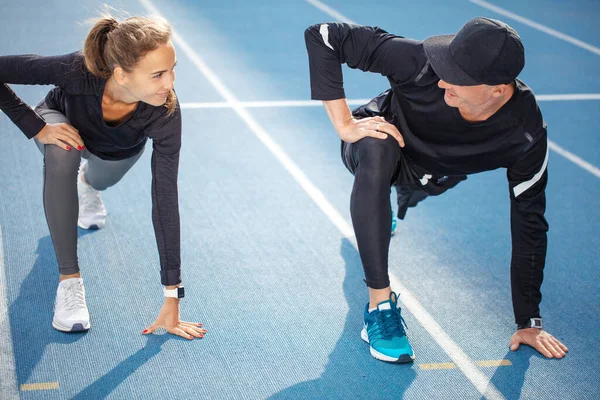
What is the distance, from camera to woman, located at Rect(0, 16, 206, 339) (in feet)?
7.45

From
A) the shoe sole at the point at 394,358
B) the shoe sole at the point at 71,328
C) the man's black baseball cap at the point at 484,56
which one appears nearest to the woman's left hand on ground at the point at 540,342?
the shoe sole at the point at 394,358

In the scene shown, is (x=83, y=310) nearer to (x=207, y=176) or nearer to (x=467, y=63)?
(x=207, y=176)

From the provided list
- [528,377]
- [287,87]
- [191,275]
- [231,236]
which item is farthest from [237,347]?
[287,87]

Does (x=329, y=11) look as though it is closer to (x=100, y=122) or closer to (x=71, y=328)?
(x=100, y=122)

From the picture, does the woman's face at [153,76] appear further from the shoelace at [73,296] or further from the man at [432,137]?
the shoelace at [73,296]

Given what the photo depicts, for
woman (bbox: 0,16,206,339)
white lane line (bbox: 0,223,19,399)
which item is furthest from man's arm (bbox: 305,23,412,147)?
white lane line (bbox: 0,223,19,399)

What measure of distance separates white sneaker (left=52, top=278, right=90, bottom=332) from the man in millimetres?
930

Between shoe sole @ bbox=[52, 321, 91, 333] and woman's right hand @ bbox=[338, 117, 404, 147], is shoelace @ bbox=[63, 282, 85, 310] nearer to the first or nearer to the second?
shoe sole @ bbox=[52, 321, 91, 333]

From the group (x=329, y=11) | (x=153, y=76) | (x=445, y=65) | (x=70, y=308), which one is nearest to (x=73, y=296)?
(x=70, y=308)

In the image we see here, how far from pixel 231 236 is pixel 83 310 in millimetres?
779

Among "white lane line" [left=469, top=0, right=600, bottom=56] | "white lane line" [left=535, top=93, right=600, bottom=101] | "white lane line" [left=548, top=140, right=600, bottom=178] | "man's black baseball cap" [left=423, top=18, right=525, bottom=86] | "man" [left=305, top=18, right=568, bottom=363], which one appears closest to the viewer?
"man's black baseball cap" [left=423, top=18, right=525, bottom=86]

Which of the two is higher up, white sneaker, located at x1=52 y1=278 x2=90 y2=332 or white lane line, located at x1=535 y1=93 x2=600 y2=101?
white sneaker, located at x1=52 y1=278 x2=90 y2=332

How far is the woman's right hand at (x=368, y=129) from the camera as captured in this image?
2.48 meters

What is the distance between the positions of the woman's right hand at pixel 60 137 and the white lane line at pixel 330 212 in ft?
3.97
